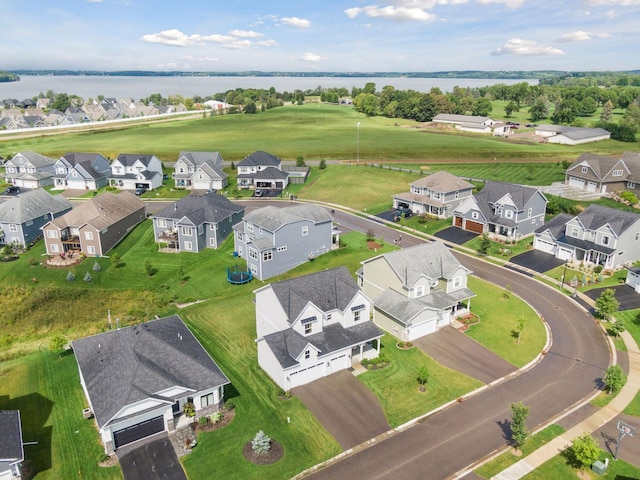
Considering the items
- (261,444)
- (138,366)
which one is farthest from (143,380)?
(261,444)

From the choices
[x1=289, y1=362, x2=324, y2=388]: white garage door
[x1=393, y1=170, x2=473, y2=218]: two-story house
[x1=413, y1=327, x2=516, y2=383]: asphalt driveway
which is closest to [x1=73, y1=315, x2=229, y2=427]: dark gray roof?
[x1=289, y1=362, x2=324, y2=388]: white garage door

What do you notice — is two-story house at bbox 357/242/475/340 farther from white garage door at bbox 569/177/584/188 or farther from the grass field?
the grass field

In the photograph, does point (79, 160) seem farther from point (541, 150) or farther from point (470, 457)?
point (541, 150)

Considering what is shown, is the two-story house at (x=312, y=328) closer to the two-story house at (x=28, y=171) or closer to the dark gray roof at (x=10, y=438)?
the dark gray roof at (x=10, y=438)

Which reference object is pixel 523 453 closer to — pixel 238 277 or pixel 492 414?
pixel 492 414

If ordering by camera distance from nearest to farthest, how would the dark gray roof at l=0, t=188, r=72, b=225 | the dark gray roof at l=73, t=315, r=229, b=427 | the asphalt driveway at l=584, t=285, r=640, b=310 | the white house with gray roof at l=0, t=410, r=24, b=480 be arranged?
1. the white house with gray roof at l=0, t=410, r=24, b=480
2. the dark gray roof at l=73, t=315, r=229, b=427
3. the asphalt driveway at l=584, t=285, r=640, b=310
4. the dark gray roof at l=0, t=188, r=72, b=225
